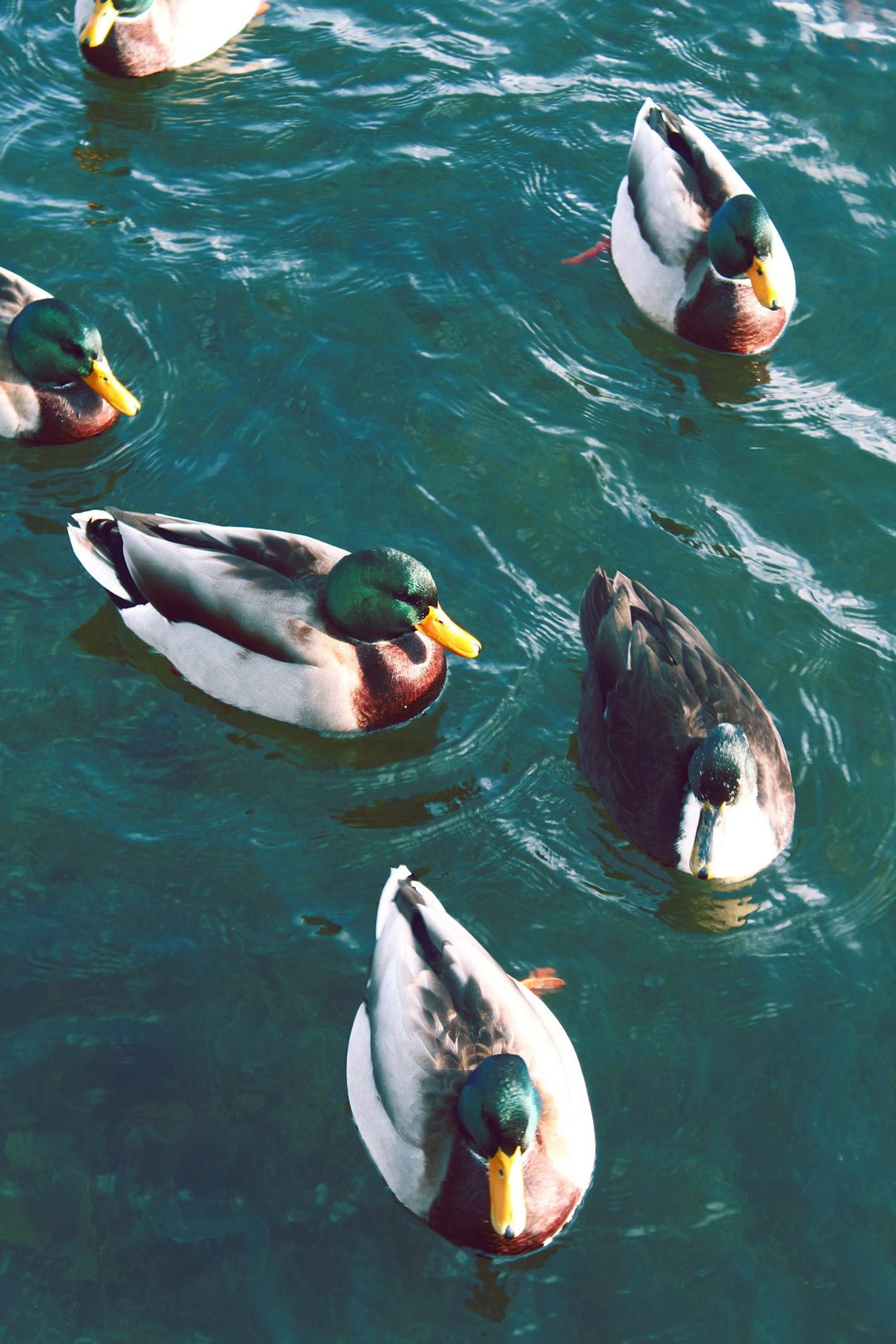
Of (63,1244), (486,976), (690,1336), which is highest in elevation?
(486,976)

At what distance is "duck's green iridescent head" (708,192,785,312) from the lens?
28.0 feet

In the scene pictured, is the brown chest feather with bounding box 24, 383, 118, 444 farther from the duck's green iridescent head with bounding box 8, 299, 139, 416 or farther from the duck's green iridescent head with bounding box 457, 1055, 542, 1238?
the duck's green iridescent head with bounding box 457, 1055, 542, 1238

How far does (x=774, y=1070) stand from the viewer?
19.5 feet

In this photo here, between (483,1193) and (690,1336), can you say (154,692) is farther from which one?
(690,1336)

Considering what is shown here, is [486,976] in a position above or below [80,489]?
above

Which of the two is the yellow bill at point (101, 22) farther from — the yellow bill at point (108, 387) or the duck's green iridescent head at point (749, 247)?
the duck's green iridescent head at point (749, 247)

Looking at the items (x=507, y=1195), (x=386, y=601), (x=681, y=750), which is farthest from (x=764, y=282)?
(x=507, y=1195)

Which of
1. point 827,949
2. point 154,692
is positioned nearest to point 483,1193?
point 827,949

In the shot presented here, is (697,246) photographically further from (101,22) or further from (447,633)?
(101,22)

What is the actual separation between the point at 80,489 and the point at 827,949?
14.7 ft

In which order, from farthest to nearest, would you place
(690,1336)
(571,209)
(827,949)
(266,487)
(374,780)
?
(571,209) → (266,487) → (374,780) → (827,949) → (690,1336)

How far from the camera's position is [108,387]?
821 cm

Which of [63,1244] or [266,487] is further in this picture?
[266,487]

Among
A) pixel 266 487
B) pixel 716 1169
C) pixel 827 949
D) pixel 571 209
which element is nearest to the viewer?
pixel 716 1169
